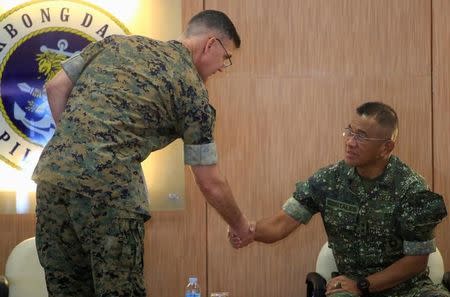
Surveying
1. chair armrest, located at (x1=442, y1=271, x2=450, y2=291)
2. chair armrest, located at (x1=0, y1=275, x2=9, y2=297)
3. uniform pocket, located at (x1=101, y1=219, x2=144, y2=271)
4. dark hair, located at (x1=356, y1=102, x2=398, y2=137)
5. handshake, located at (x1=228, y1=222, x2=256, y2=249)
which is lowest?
chair armrest, located at (x1=442, y1=271, x2=450, y2=291)

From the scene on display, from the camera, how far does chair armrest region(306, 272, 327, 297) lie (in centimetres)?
340

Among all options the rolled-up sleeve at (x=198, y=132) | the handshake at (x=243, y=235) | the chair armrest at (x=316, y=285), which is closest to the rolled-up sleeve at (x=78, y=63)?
the rolled-up sleeve at (x=198, y=132)

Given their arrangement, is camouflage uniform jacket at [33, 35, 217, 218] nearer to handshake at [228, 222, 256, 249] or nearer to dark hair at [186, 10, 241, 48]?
dark hair at [186, 10, 241, 48]

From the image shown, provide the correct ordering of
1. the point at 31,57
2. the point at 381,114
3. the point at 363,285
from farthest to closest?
the point at 31,57 → the point at 381,114 → the point at 363,285

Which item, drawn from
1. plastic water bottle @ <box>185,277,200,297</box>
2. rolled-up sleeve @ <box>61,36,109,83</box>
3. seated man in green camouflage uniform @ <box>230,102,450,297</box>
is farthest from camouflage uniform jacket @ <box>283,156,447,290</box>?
rolled-up sleeve @ <box>61,36,109,83</box>

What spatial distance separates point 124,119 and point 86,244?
0.47 meters

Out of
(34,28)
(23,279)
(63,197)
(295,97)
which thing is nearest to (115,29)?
(34,28)

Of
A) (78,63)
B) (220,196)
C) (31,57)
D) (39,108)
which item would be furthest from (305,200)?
(31,57)

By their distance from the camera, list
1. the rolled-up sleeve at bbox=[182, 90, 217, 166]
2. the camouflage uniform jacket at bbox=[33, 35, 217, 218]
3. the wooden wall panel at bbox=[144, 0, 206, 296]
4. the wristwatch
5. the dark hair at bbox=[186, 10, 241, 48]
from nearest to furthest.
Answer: the camouflage uniform jacket at bbox=[33, 35, 217, 218], the rolled-up sleeve at bbox=[182, 90, 217, 166], the dark hair at bbox=[186, 10, 241, 48], the wristwatch, the wooden wall panel at bbox=[144, 0, 206, 296]

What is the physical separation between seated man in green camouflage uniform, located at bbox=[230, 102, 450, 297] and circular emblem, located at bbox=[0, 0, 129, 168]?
1.59 m

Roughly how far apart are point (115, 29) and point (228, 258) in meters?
1.59

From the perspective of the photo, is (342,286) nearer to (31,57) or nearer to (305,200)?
(305,200)

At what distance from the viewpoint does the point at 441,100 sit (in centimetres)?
434

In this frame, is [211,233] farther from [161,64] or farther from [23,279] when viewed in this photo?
[161,64]
